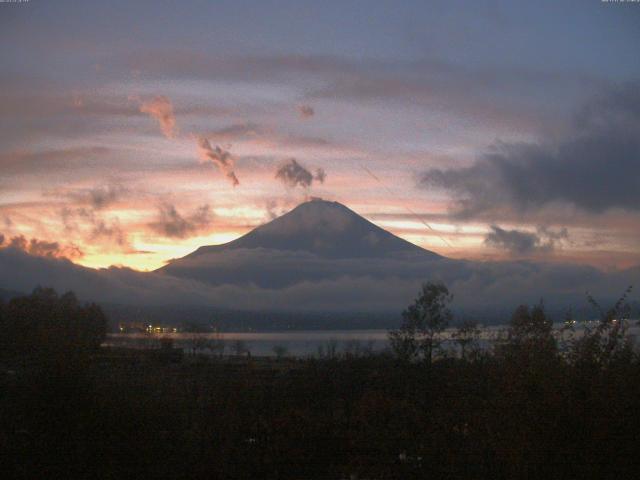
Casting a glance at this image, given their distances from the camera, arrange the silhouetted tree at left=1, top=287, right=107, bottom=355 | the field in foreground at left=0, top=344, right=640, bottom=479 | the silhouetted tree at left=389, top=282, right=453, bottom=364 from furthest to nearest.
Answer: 1. the silhouetted tree at left=389, top=282, right=453, bottom=364
2. the silhouetted tree at left=1, top=287, right=107, bottom=355
3. the field in foreground at left=0, top=344, right=640, bottom=479

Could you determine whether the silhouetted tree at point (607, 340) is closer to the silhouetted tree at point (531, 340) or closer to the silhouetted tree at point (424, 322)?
the silhouetted tree at point (531, 340)

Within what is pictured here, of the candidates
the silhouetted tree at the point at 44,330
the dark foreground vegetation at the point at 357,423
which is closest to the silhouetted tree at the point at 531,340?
the dark foreground vegetation at the point at 357,423

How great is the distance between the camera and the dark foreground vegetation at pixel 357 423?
8.18 metres

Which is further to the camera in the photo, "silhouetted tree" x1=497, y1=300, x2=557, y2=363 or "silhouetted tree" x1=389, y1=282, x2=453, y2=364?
"silhouetted tree" x1=389, y1=282, x2=453, y2=364

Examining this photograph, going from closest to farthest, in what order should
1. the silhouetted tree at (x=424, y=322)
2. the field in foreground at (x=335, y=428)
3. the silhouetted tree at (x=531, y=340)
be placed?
the field in foreground at (x=335, y=428), the silhouetted tree at (x=531, y=340), the silhouetted tree at (x=424, y=322)

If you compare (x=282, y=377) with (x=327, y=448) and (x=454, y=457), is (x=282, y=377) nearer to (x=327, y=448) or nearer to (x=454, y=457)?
(x=327, y=448)

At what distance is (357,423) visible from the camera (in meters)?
11.6

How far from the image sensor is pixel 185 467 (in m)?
9.34

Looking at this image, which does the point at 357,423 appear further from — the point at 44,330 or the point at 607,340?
the point at 44,330

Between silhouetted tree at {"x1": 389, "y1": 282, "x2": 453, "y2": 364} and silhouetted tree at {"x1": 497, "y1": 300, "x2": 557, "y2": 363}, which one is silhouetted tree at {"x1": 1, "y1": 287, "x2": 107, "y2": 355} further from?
silhouetted tree at {"x1": 389, "y1": 282, "x2": 453, "y2": 364}

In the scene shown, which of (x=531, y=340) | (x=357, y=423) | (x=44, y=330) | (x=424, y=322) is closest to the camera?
(x=531, y=340)

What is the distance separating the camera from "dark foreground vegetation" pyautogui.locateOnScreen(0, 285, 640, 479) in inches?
322

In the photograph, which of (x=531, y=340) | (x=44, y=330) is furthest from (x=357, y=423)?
(x=44, y=330)

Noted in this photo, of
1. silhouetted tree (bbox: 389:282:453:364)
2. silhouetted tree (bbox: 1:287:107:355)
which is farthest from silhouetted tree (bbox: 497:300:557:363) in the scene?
silhouetted tree (bbox: 389:282:453:364)
